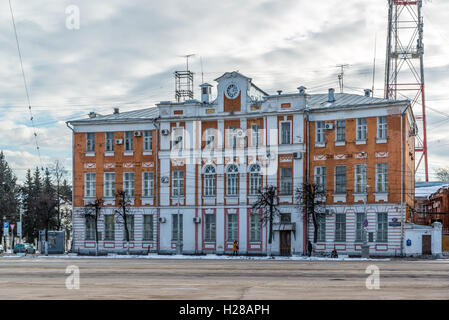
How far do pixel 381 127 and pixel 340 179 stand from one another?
525cm

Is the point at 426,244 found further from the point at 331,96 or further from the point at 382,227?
the point at 331,96

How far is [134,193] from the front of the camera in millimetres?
65188

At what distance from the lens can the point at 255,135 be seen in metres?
61.6

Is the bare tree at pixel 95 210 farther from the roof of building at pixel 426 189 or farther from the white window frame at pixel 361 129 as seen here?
the roof of building at pixel 426 189

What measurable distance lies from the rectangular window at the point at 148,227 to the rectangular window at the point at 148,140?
19.6 ft

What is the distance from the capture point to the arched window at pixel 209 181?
63.1 metres

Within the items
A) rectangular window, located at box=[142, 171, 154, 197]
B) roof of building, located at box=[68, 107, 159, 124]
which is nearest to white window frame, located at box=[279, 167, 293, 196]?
rectangular window, located at box=[142, 171, 154, 197]

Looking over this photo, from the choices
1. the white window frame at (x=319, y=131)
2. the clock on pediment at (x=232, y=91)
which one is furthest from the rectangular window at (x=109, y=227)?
the white window frame at (x=319, y=131)

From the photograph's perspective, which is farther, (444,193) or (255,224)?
(444,193)

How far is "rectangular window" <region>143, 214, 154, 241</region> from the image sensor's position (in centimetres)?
6444

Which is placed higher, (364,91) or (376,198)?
(364,91)
